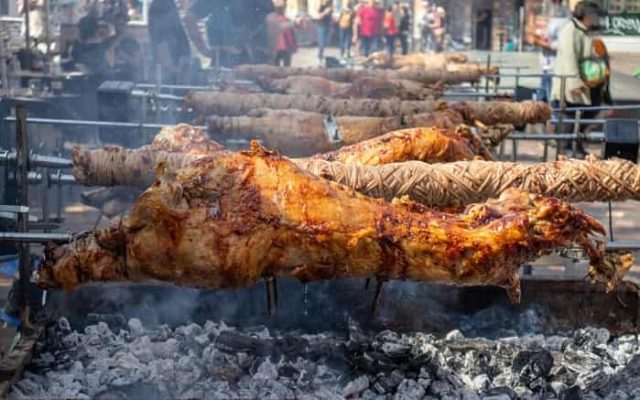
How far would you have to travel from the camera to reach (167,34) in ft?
48.9

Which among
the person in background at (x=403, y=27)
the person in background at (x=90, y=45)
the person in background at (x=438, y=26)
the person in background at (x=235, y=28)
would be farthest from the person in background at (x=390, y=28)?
the person in background at (x=90, y=45)

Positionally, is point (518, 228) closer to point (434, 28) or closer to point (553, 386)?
point (553, 386)

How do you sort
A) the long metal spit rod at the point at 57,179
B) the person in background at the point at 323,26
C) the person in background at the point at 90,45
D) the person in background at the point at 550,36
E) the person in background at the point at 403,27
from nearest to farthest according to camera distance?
1. the long metal spit rod at the point at 57,179
2. the person in background at the point at 90,45
3. the person in background at the point at 550,36
4. the person in background at the point at 403,27
5. the person in background at the point at 323,26

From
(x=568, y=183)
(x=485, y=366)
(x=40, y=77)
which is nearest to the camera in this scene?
(x=568, y=183)

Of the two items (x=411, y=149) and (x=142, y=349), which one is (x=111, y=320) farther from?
(x=411, y=149)

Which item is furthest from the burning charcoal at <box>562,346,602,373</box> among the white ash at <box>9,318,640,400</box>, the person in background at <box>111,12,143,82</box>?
the person in background at <box>111,12,143,82</box>

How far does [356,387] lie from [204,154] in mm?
1607

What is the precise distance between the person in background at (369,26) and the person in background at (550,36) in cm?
420

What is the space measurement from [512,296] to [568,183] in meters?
0.85

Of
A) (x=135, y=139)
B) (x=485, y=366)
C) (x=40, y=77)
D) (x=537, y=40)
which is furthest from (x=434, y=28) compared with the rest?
(x=485, y=366)

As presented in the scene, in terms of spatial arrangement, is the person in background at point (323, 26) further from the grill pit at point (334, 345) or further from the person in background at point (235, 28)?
the grill pit at point (334, 345)

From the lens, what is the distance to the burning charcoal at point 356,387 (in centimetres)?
503

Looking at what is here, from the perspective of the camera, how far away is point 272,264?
4.21m

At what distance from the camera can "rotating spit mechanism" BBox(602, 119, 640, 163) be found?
6262 mm
